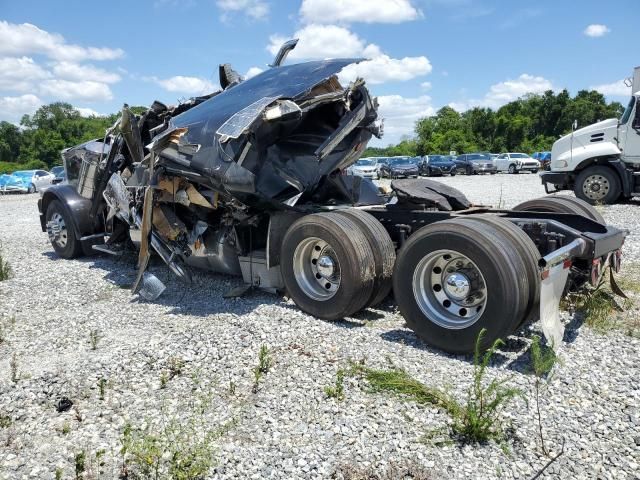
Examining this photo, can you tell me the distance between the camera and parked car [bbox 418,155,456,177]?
37344mm

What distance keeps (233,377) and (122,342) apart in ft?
4.37

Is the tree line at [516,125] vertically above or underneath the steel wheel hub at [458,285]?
above

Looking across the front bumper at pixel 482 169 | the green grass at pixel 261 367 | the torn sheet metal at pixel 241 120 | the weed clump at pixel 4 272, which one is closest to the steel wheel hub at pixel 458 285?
the green grass at pixel 261 367

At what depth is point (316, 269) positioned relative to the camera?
5352mm

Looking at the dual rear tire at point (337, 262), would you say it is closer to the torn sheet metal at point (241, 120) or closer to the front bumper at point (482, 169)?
the torn sheet metal at point (241, 120)

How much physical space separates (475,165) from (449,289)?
116 ft

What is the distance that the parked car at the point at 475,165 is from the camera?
3778cm

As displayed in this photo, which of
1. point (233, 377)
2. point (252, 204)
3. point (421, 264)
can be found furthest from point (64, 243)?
point (421, 264)

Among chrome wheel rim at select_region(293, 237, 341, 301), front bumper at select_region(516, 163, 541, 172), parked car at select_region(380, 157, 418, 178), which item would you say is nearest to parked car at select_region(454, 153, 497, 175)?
front bumper at select_region(516, 163, 541, 172)

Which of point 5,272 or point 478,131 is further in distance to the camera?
point 478,131

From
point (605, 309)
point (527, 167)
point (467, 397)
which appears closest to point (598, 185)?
point (605, 309)

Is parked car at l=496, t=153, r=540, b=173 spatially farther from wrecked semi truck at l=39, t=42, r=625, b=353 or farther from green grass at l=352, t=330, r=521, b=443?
green grass at l=352, t=330, r=521, b=443

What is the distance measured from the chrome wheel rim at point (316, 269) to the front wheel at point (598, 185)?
35.4 ft

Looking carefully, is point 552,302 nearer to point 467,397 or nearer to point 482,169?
point 467,397
